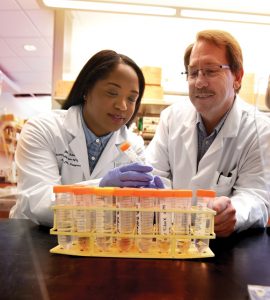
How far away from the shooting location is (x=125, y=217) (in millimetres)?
774

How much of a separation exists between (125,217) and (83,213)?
99mm

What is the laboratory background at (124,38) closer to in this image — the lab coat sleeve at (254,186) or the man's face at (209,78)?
the man's face at (209,78)

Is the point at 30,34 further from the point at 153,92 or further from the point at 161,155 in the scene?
the point at 161,155

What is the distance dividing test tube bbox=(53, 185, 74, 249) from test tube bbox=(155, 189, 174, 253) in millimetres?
209

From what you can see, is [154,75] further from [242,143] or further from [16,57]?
[16,57]

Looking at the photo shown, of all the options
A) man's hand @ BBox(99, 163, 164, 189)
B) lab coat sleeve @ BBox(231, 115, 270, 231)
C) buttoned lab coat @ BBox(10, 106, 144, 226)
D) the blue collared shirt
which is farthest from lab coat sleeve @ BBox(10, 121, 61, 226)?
lab coat sleeve @ BBox(231, 115, 270, 231)

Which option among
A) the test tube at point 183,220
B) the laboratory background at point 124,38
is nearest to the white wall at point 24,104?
the laboratory background at point 124,38

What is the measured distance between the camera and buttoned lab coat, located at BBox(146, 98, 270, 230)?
127 cm

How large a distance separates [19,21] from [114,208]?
3.79 metres

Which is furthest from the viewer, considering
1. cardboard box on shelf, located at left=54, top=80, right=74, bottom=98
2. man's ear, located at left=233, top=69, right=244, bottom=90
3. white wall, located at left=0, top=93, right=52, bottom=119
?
white wall, located at left=0, top=93, right=52, bottom=119

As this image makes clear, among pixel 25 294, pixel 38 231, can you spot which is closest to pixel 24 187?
pixel 38 231

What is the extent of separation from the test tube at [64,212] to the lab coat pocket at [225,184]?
2.74 ft

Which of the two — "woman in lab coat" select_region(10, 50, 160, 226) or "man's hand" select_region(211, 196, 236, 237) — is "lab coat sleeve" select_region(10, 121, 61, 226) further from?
"man's hand" select_region(211, 196, 236, 237)

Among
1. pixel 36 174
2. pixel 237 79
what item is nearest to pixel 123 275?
pixel 36 174
